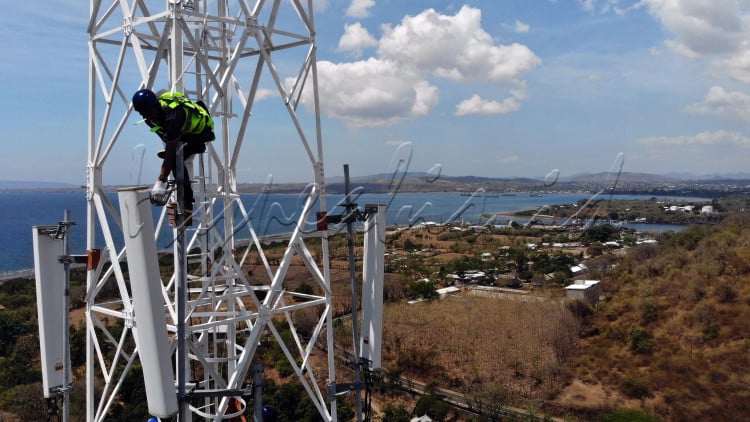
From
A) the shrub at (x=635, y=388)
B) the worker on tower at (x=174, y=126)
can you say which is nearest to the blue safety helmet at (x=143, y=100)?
the worker on tower at (x=174, y=126)

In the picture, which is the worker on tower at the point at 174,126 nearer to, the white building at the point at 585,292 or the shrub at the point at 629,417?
the shrub at the point at 629,417

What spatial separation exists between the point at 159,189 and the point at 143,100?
116cm

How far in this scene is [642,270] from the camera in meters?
48.2

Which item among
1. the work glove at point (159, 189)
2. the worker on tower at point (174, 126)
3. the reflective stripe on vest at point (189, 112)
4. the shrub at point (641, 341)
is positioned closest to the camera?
the worker on tower at point (174, 126)

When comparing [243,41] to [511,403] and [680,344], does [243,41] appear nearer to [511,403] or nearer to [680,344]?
[511,403]

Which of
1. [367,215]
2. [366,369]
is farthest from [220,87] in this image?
[366,369]

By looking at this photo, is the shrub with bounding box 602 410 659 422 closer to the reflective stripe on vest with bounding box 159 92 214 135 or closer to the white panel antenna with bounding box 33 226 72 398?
the white panel antenna with bounding box 33 226 72 398

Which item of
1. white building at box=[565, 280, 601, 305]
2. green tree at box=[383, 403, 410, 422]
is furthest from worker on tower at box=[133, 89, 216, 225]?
white building at box=[565, 280, 601, 305]

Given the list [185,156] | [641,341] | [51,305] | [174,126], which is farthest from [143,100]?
[641,341]

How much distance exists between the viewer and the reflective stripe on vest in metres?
7.20

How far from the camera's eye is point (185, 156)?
7973 millimetres

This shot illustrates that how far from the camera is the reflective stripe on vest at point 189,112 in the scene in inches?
283

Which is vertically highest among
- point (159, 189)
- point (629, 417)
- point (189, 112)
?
point (189, 112)

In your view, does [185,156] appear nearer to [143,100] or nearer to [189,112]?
[189,112]
